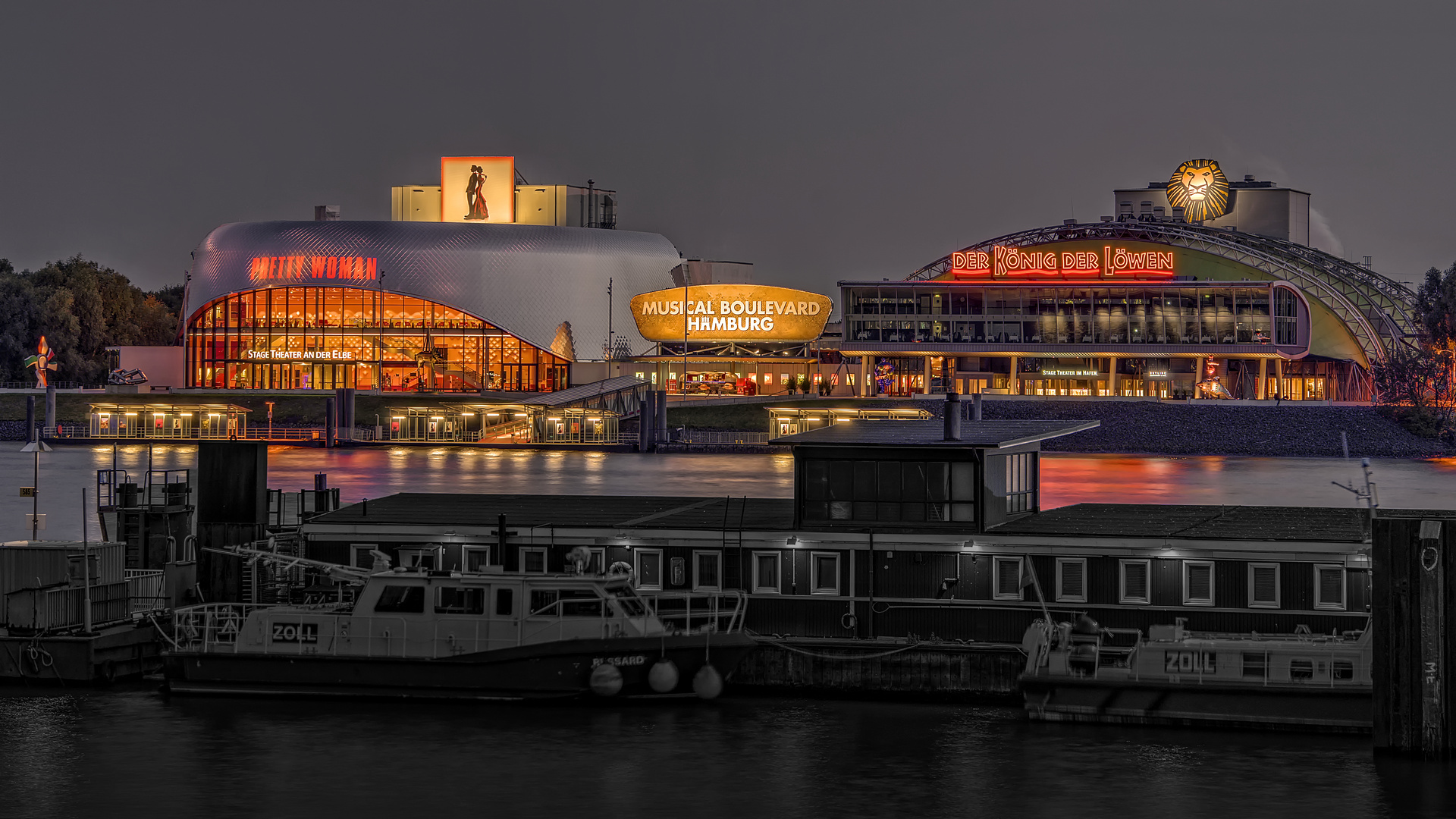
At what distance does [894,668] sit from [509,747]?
29.3 ft

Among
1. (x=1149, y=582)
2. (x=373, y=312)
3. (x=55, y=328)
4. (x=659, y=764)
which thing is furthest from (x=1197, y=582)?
(x=55, y=328)

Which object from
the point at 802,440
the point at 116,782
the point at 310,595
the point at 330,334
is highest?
the point at 330,334

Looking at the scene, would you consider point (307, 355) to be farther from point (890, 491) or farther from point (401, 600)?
point (890, 491)

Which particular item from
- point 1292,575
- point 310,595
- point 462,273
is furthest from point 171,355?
point 1292,575

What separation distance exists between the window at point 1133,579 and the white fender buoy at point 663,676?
33.2 feet

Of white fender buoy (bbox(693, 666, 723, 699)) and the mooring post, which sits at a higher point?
the mooring post

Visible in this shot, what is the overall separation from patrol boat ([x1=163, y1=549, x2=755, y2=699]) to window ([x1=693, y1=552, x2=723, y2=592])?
1430mm

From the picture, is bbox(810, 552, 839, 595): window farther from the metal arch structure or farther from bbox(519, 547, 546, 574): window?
the metal arch structure

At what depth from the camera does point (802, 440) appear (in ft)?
143

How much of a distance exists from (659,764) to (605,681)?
3692 millimetres

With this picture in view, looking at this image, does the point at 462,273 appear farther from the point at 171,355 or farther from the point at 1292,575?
the point at 1292,575

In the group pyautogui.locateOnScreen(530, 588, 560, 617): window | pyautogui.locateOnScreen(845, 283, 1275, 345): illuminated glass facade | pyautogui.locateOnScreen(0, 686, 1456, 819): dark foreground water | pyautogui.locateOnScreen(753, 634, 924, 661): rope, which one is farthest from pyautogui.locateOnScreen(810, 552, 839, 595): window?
pyautogui.locateOnScreen(845, 283, 1275, 345): illuminated glass facade

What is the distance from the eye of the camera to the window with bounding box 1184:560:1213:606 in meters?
40.1

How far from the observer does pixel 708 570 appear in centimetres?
4272
